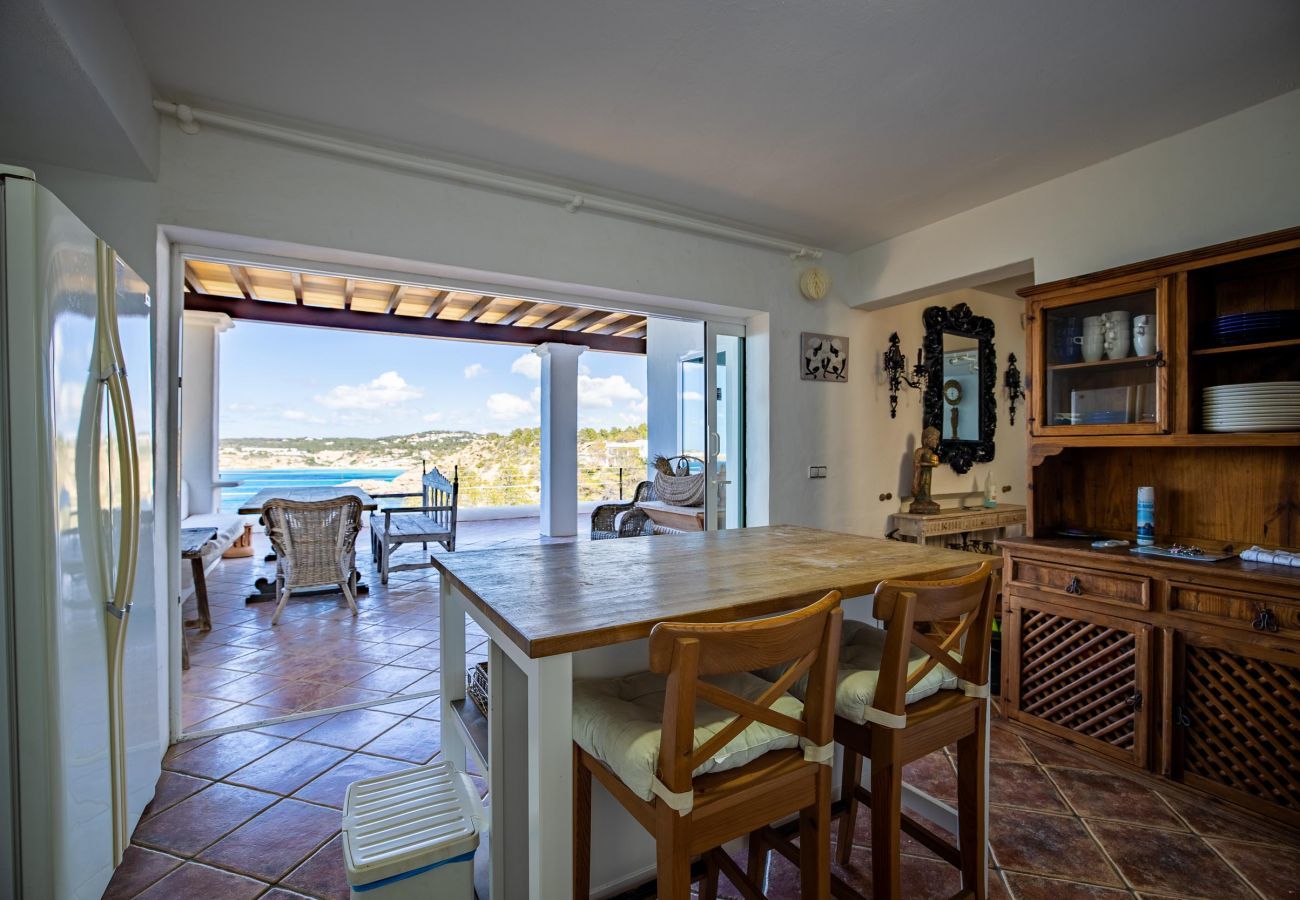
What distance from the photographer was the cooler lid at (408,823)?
121 centimetres

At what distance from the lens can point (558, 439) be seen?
6945 millimetres

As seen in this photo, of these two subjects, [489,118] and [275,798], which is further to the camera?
[489,118]

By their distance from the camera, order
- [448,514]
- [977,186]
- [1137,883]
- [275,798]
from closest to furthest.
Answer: [1137,883], [275,798], [977,186], [448,514]

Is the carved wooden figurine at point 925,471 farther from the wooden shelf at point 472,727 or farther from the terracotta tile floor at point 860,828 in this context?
the wooden shelf at point 472,727

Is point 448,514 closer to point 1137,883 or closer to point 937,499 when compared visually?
point 937,499

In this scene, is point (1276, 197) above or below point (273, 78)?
below

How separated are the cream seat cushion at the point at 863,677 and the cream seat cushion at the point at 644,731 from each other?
14 cm

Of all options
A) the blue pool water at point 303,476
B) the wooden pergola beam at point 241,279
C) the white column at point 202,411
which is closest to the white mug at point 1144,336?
the wooden pergola beam at point 241,279

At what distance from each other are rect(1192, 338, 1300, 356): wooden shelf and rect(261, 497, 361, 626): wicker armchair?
14.9ft

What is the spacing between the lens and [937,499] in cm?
445

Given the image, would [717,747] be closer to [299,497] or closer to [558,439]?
[299,497]

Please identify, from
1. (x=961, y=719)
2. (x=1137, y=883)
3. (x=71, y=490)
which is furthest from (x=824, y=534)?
(x=71, y=490)

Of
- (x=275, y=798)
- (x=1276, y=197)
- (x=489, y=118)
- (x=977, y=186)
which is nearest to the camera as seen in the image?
(x=275, y=798)

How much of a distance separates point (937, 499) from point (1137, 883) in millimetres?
3028
